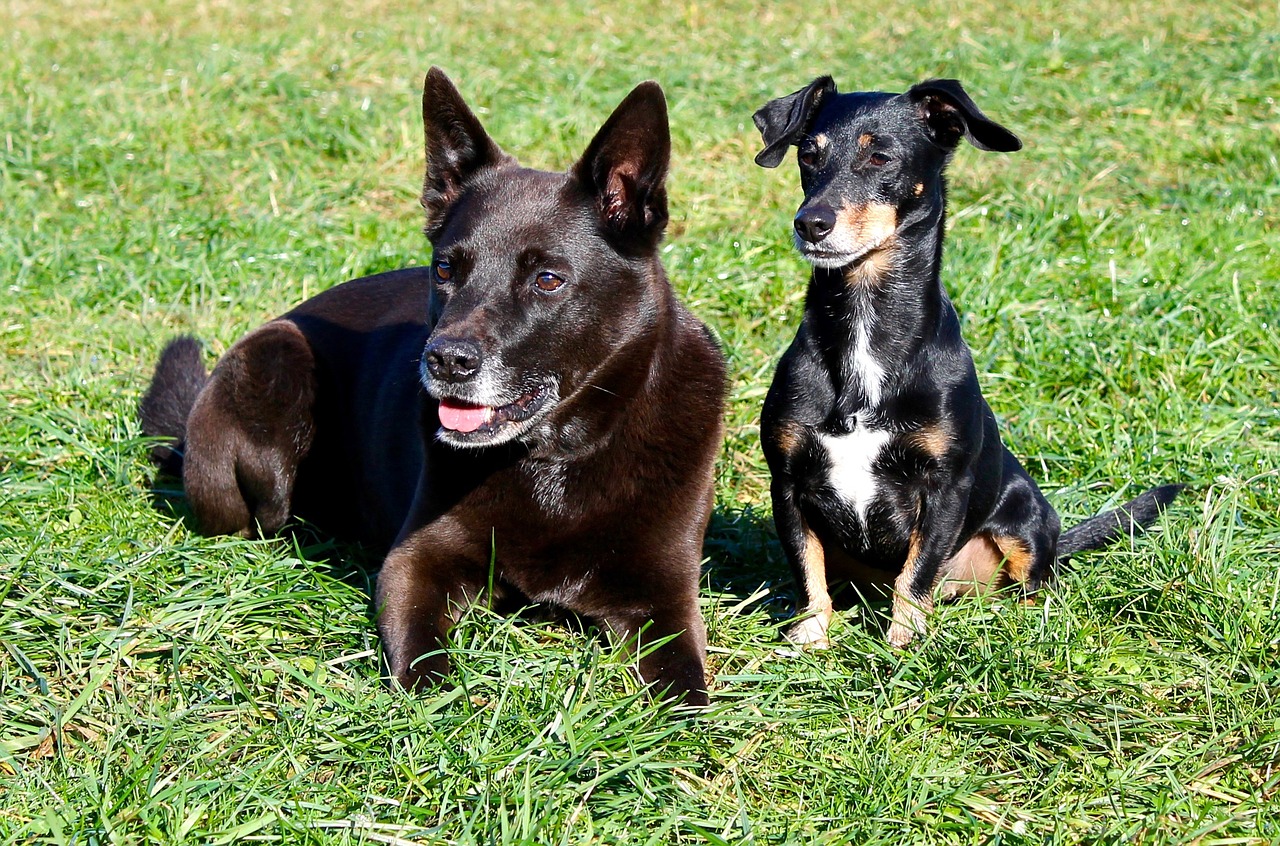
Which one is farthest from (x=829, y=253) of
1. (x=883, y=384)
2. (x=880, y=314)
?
(x=883, y=384)

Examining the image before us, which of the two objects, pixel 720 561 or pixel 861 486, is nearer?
pixel 861 486

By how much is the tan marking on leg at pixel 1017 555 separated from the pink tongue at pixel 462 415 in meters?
1.60

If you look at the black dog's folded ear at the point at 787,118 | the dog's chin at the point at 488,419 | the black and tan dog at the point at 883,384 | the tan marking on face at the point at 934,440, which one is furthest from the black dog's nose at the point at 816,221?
the dog's chin at the point at 488,419

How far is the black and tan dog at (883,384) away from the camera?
335 centimetres

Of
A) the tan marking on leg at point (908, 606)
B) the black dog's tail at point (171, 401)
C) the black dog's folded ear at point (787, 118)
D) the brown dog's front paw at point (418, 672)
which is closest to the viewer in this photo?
the brown dog's front paw at point (418, 672)

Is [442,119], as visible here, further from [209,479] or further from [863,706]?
[863,706]

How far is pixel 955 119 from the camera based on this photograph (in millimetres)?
3482

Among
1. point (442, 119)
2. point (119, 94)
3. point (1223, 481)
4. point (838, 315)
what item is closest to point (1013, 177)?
point (1223, 481)

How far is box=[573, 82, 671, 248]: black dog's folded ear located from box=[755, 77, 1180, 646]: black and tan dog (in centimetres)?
40

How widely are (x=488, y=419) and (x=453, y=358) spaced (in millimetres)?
232

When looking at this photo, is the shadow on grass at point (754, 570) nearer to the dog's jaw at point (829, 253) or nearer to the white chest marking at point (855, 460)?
the white chest marking at point (855, 460)

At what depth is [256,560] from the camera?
3674mm

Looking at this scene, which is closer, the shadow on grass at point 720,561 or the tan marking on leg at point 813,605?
the tan marking on leg at point 813,605

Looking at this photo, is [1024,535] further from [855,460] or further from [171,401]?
[171,401]
